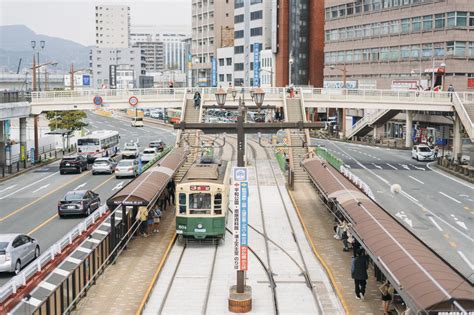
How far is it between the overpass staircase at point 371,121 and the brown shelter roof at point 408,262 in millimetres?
52276

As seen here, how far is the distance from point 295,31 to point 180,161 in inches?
3323

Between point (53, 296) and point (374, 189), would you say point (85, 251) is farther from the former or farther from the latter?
point (374, 189)

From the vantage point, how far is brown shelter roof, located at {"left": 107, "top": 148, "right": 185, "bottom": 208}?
87.4ft

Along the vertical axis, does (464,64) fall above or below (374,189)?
above

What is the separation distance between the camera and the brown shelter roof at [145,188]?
87.4 feet

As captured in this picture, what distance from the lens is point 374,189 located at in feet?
151

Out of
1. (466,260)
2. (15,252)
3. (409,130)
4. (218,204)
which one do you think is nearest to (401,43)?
(409,130)

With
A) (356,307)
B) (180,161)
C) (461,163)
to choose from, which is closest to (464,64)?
(461,163)

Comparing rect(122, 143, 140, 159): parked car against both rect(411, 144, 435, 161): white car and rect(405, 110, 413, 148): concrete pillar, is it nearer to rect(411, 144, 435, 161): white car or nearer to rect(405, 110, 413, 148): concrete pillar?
rect(411, 144, 435, 161): white car

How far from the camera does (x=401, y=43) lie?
84.9m

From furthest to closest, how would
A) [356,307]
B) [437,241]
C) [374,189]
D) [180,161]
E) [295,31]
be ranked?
1. [295,31]
2. [374,189]
3. [180,161]
4. [437,241]
5. [356,307]

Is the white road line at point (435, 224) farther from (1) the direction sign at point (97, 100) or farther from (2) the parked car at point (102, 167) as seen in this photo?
(1) the direction sign at point (97, 100)

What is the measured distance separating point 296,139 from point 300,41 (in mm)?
69755

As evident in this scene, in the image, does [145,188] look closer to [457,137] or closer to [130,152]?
[130,152]
